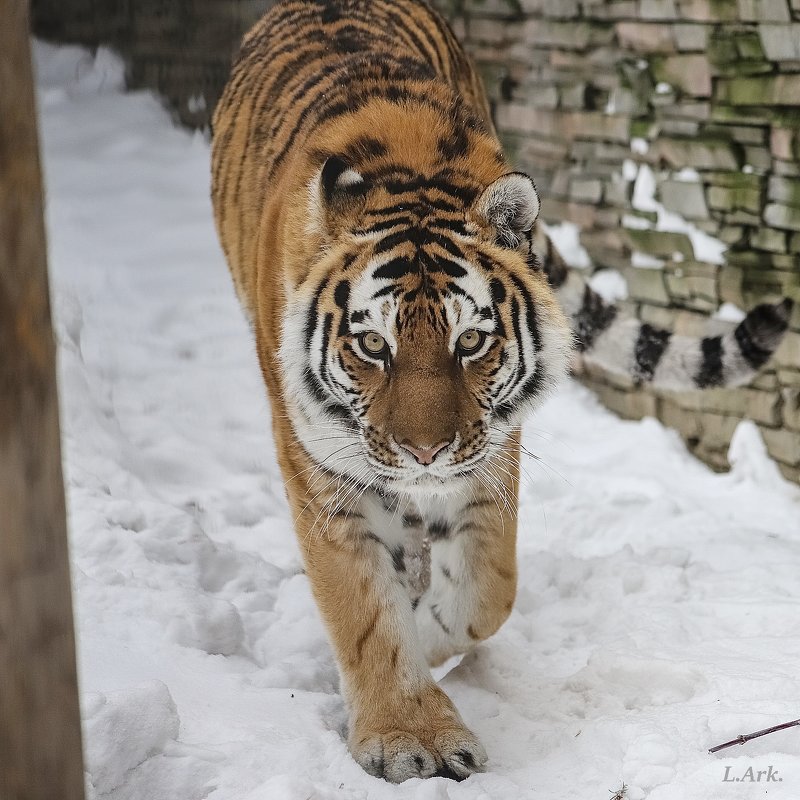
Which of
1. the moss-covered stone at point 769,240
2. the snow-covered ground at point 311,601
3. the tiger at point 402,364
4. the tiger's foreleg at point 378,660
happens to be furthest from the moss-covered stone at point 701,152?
the tiger's foreleg at point 378,660

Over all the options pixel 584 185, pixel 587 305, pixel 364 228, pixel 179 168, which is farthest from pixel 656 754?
pixel 179 168

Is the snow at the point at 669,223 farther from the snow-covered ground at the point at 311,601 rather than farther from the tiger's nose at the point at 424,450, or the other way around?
the tiger's nose at the point at 424,450

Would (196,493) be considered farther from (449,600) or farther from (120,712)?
(120,712)

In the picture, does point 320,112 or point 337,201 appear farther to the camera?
point 320,112

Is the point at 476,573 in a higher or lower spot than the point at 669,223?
Answer: lower

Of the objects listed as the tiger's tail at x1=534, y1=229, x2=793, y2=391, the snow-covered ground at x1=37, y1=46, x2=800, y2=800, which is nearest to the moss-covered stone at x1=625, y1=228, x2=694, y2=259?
the snow-covered ground at x1=37, y1=46, x2=800, y2=800

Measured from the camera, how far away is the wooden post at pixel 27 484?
1.11 metres

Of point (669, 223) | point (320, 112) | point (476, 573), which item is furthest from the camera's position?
point (669, 223)

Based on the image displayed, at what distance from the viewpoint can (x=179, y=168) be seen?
20.8 feet

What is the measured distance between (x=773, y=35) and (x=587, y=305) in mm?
1147

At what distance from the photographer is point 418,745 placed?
83.0 inches

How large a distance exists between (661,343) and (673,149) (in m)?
1.39

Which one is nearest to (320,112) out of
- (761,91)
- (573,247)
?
(761,91)

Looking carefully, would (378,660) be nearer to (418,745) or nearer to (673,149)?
(418,745)
